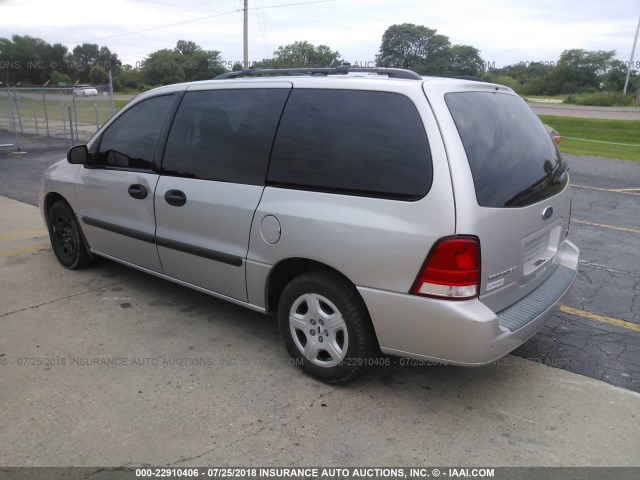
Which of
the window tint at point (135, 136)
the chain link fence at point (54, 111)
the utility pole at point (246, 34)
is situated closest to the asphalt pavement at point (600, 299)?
the window tint at point (135, 136)

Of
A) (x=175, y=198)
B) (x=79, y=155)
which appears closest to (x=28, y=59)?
(x=79, y=155)

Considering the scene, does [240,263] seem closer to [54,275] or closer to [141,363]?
[141,363]

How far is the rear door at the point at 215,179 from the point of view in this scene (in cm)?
326

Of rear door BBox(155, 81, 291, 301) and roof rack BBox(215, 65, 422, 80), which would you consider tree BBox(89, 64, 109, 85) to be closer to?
roof rack BBox(215, 65, 422, 80)

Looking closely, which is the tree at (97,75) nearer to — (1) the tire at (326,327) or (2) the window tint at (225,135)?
(2) the window tint at (225,135)

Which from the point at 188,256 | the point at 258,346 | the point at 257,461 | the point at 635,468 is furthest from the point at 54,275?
the point at 635,468

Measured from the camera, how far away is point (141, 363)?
3.32 m

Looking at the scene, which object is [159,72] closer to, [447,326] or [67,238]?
[67,238]

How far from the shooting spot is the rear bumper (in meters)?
2.53

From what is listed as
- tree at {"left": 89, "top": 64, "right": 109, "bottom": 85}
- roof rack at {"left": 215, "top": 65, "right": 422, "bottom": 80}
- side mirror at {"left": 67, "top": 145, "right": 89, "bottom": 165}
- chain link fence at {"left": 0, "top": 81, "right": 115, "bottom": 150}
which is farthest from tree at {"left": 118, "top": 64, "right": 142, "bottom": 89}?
roof rack at {"left": 215, "top": 65, "right": 422, "bottom": 80}

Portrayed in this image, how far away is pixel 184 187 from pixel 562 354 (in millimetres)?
2797

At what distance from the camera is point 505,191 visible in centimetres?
270

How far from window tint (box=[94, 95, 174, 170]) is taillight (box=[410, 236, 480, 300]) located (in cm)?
233

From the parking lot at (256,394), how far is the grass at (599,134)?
13.5m
